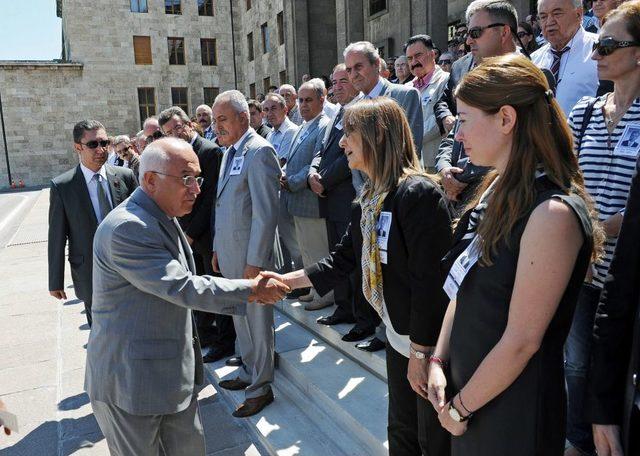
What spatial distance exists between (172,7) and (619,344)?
4132 centimetres

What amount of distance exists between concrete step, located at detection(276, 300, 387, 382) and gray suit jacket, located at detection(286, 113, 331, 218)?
104 cm

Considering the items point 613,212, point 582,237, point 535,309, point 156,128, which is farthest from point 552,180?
point 156,128

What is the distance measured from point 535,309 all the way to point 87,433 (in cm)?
383

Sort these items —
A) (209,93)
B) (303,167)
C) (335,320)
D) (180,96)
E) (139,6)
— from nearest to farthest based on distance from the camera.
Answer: (335,320) → (303,167) → (139,6) → (180,96) → (209,93)

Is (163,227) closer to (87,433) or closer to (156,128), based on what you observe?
(87,433)

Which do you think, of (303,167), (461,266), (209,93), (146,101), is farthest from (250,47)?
(461,266)

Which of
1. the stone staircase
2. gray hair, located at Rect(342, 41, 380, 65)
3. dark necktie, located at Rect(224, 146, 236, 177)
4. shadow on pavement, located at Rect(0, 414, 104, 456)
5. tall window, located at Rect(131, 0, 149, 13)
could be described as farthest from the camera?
tall window, located at Rect(131, 0, 149, 13)

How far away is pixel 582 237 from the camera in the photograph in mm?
1348

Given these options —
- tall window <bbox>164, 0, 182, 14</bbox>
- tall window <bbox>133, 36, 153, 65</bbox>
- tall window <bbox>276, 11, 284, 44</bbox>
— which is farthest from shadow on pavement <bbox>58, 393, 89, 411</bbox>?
tall window <bbox>164, 0, 182, 14</bbox>

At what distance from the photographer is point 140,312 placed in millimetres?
2307

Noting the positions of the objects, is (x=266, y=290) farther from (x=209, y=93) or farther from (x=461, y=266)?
(x=209, y=93)

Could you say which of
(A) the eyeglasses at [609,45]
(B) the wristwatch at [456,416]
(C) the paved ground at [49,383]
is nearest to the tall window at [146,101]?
(C) the paved ground at [49,383]

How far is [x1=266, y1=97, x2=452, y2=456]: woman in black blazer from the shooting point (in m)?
2.14

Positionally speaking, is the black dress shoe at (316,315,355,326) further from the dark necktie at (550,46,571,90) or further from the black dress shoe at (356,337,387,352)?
the dark necktie at (550,46,571,90)
